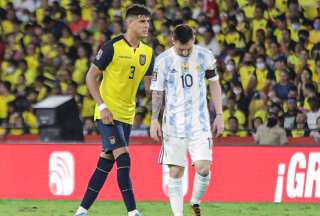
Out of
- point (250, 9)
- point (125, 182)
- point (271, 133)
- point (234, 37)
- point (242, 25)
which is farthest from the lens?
point (250, 9)

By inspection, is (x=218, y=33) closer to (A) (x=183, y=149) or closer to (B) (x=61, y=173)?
(B) (x=61, y=173)

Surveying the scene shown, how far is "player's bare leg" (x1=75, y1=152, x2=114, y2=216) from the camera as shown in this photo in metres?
11.2

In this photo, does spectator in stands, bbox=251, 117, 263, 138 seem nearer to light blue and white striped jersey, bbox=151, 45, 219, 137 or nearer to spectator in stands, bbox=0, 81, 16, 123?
spectator in stands, bbox=0, 81, 16, 123

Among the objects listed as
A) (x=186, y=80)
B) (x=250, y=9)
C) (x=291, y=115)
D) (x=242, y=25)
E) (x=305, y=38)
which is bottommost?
(x=291, y=115)

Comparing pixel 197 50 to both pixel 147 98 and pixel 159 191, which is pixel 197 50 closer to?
pixel 159 191

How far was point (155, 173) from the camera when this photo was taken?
47.2ft

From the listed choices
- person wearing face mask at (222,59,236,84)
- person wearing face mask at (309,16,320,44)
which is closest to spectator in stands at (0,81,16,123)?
person wearing face mask at (222,59,236,84)

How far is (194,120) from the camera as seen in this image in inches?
421

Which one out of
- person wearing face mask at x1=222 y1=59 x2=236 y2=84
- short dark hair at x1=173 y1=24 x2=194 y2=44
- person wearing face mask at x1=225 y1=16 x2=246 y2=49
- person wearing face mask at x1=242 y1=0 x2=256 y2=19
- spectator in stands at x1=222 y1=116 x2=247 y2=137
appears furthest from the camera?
person wearing face mask at x1=242 y1=0 x2=256 y2=19

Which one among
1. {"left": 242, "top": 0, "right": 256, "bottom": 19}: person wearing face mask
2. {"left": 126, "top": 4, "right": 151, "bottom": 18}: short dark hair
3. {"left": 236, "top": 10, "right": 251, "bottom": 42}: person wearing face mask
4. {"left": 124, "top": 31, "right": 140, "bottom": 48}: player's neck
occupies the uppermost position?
{"left": 126, "top": 4, "right": 151, "bottom": 18}: short dark hair

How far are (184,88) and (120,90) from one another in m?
0.82

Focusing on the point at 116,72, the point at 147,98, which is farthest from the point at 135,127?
the point at 116,72

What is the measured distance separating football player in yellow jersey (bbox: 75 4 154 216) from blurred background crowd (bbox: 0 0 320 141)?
579cm

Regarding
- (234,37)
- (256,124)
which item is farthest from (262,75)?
(256,124)
